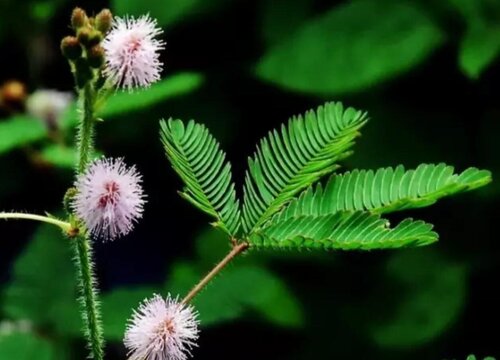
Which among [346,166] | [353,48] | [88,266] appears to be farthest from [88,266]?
[346,166]

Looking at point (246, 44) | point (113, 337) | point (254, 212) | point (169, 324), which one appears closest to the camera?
point (169, 324)

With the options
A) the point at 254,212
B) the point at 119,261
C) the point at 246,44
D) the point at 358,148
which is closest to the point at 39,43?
the point at 246,44

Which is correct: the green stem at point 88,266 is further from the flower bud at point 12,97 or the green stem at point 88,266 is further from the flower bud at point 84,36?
the flower bud at point 12,97

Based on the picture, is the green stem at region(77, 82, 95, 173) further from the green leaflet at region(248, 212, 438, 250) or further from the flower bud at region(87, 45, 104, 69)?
the green leaflet at region(248, 212, 438, 250)

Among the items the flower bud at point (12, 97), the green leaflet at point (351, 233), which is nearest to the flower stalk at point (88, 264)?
the green leaflet at point (351, 233)

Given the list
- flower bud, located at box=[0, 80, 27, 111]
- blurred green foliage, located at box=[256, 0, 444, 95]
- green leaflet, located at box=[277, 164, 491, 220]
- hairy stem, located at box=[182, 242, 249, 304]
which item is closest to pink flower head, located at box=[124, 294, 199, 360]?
hairy stem, located at box=[182, 242, 249, 304]

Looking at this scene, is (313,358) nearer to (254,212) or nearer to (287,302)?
(287,302)
